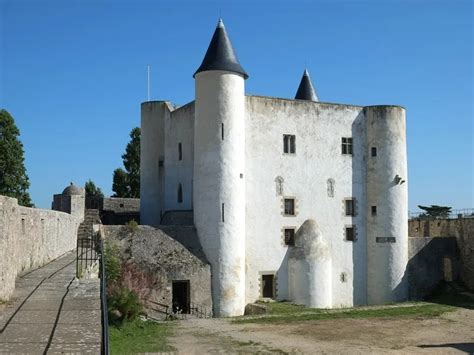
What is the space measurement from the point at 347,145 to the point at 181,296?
12332mm

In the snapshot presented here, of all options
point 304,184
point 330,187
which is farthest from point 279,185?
point 330,187

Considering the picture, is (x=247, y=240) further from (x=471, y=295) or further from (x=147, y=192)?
(x=471, y=295)

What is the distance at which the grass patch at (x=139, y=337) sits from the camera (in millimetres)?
16844

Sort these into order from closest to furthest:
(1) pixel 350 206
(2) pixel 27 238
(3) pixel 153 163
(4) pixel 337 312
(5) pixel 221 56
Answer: (2) pixel 27 238, (4) pixel 337 312, (5) pixel 221 56, (1) pixel 350 206, (3) pixel 153 163

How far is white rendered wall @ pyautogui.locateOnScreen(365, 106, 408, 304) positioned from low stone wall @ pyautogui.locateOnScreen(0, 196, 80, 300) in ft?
51.1

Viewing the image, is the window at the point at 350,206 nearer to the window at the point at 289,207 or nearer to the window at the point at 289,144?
the window at the point at 289,207

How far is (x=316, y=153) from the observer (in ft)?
100

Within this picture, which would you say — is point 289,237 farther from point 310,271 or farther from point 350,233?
point 350,233

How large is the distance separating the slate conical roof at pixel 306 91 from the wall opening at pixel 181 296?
16.7m

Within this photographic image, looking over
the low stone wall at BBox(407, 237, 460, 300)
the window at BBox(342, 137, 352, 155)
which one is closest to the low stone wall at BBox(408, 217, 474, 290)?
the low stone wall at BBox(407, 237, 460, 300)

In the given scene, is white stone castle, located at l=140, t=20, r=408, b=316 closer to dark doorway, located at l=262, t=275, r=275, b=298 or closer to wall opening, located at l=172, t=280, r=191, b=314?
dark doorway, located at l=262, t=275, r=275, b=298

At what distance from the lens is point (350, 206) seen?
31406mm

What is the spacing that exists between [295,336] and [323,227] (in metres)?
11.1

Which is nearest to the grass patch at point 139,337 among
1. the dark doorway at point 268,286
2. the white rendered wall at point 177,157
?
the dark doorway at point 268,286
